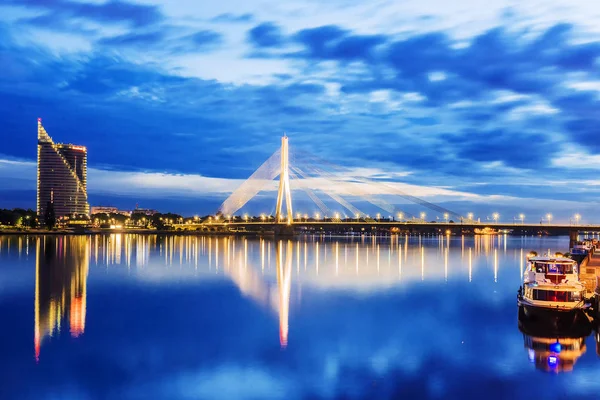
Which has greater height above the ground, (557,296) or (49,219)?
(49,219)

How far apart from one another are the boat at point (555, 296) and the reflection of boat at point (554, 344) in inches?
14.7

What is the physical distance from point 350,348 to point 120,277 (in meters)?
21.1

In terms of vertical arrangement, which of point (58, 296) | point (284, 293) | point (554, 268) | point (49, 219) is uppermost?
point (49, 219)

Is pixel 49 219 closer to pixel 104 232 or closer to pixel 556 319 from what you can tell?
pixel 104 232

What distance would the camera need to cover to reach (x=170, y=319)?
2234cm

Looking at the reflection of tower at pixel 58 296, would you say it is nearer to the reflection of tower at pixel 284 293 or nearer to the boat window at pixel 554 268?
the reflection of tower at pixel 284 293

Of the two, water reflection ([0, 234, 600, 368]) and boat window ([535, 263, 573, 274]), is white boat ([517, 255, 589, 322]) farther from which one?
water reflection ([0, 234, 600, 368])

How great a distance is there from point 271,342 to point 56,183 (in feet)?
528

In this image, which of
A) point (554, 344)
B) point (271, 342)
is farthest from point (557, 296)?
point (271, 342)

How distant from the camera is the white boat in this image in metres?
20.3

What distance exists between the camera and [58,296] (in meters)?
26.9

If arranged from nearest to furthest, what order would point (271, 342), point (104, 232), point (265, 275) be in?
point (271, 342) → point (265, 275) → point (104, 232)

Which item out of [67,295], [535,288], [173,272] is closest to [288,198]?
[173,272]

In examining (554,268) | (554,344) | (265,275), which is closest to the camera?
(554,344)
